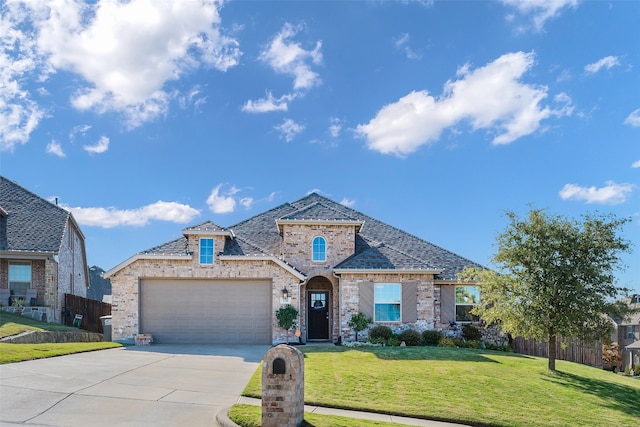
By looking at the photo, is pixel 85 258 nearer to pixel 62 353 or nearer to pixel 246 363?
pixel 62 353

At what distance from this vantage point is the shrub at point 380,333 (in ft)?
72.4

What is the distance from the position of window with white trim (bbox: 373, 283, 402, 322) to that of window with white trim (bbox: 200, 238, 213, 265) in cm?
673

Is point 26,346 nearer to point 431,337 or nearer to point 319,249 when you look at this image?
point 319,249

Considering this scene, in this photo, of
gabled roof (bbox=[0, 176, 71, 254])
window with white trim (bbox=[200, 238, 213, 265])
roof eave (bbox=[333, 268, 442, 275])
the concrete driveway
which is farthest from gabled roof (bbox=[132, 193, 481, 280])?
the concrete driveway

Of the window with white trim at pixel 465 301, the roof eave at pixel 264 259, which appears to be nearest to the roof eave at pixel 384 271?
the roof eave at pixel 264 259

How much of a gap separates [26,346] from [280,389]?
34.8 feet

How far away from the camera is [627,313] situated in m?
17.5

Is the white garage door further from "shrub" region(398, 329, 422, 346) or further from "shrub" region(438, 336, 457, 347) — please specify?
"shrub" region(438, 336, 457, 347)

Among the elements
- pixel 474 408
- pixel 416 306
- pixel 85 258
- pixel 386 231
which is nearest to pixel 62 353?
pixel 474 408

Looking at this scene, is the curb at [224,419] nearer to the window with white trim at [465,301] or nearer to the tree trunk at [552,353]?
the tree trunk at [552,353]

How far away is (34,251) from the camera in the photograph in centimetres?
2431

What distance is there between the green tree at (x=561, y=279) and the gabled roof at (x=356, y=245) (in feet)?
17.2

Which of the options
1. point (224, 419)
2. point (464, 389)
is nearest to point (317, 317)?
point (464, 389)

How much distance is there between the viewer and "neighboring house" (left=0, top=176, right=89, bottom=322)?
24578 mm
